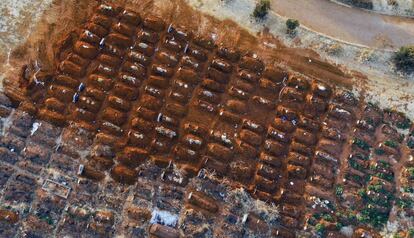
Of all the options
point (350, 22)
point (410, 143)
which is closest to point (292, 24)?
point (350, 22)

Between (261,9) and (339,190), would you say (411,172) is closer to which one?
(339,190)

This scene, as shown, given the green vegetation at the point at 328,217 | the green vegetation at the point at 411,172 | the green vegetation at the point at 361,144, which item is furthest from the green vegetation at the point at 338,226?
A: the green vegetation at the point at 411,172

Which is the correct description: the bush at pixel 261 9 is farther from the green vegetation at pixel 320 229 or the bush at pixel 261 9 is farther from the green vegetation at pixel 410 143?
the green vegetation at pixel 320 229

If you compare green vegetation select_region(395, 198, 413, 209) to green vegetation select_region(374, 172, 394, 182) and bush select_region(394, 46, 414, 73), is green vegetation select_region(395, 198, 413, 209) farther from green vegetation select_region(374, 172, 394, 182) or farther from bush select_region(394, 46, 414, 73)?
bush select_region(394, 46, 414, 73)

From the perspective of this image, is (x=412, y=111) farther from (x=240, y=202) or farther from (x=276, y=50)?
(x=240, y=202)

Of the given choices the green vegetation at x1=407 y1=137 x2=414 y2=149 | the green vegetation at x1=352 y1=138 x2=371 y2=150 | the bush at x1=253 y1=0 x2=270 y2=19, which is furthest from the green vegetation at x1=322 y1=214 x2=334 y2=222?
the bush at x1=253 y1=0 x2=270 y2=19

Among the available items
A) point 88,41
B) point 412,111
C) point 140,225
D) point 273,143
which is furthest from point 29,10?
point 412,111
